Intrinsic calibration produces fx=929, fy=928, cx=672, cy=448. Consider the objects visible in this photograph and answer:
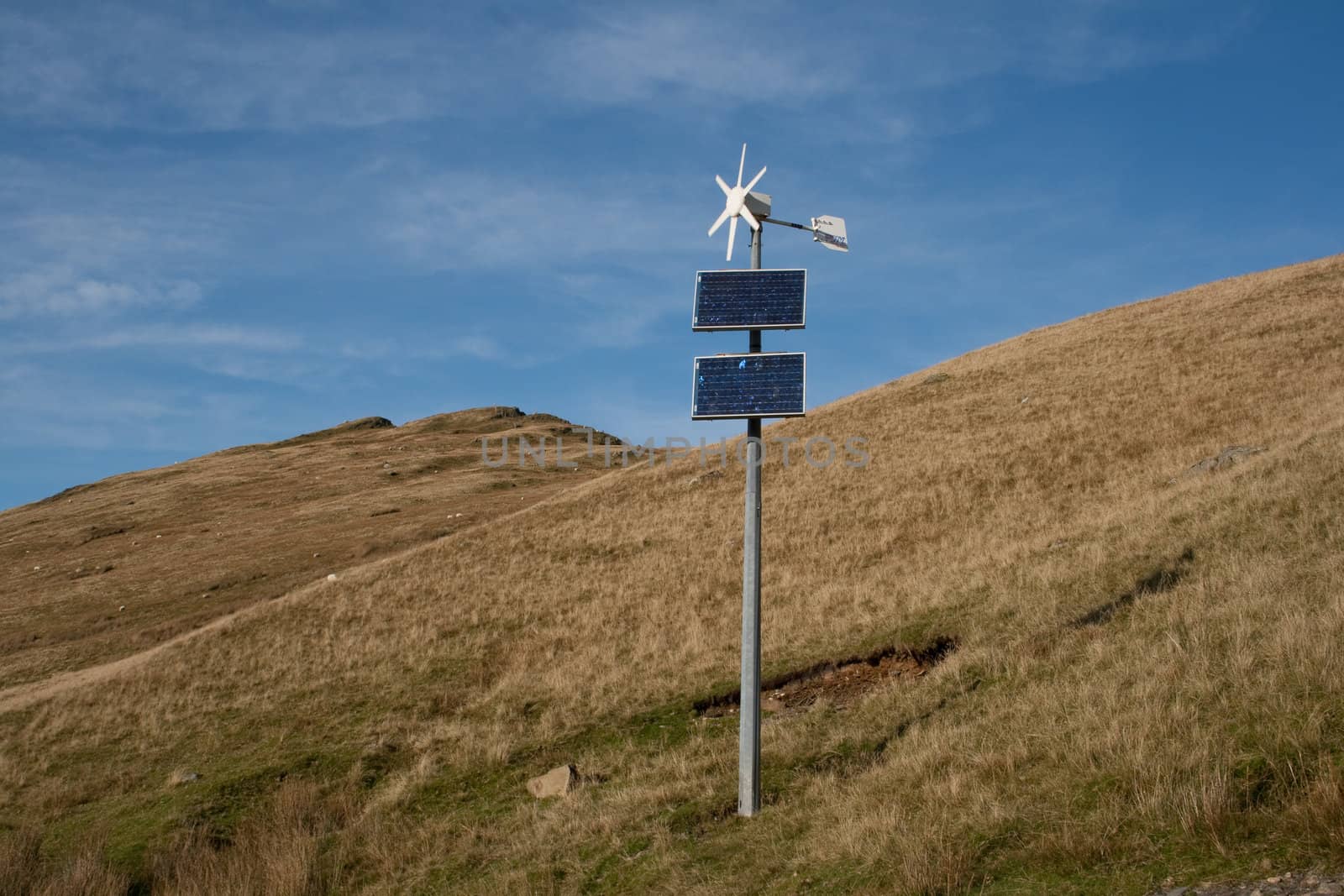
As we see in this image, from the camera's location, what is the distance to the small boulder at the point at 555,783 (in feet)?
48.6

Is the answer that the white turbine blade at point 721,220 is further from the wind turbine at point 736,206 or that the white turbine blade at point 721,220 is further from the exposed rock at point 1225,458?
the exposed rock at point 1225,458

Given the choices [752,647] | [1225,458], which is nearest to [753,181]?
[752,647]

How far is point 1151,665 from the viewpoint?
12078 millimetres

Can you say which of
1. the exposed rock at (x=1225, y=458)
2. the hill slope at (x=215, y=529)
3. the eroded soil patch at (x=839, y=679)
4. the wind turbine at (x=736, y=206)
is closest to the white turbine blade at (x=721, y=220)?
the wind turbine at (x=736, y=206)

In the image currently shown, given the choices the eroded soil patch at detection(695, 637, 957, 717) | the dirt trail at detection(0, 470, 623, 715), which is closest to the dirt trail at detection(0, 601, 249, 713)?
the dirt trail at detection(0, 470, 623, 715)

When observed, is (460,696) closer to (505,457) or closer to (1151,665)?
(1151,665)

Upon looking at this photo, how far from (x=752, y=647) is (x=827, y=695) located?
509 cm

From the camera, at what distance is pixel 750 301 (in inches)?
550

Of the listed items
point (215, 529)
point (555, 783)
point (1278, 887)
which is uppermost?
point (215, 529)

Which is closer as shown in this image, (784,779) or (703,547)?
(784,779)

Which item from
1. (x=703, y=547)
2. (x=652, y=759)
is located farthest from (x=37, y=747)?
(x=703, y=547)

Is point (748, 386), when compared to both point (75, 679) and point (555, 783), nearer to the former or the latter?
point (555, 783)

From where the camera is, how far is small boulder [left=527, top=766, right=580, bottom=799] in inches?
583

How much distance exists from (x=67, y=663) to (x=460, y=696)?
65.8 ft
